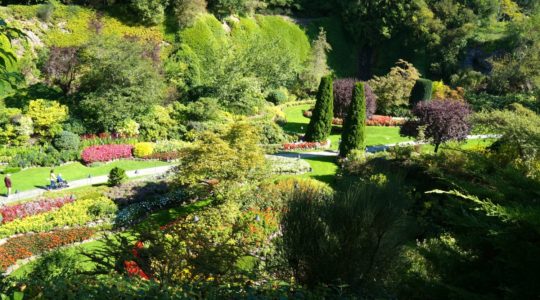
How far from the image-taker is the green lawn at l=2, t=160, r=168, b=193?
18.2m

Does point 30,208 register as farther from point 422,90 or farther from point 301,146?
point 422,90

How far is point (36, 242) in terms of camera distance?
1320 centimetres

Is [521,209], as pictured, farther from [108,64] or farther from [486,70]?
[486,70]

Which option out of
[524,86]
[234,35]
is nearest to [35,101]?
[234,35]

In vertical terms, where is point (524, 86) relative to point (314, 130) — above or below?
above

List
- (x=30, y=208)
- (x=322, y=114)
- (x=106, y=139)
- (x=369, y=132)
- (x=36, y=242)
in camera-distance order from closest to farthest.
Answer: (x=36, y=242) < (x=30, y=208) < (x=106, y=139) < (x=322, y=114) < (x=369, y=132)

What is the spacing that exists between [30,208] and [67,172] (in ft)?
14.8

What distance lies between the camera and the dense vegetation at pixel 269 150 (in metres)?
5.57

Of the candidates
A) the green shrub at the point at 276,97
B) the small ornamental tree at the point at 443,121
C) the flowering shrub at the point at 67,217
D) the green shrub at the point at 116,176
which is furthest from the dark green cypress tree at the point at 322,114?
the flowering shrub at the point at 67,217

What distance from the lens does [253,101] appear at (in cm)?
3023

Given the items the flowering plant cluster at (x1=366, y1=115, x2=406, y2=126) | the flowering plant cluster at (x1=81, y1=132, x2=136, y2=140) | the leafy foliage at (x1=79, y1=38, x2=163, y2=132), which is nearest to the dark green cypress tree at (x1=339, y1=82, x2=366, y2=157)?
the flowering plant cluster at (x1=366, y1=115, x2=406, y2=126)

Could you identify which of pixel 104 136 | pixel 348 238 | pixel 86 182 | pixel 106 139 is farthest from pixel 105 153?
pixel 348 238

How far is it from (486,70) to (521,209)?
41831 millimetres

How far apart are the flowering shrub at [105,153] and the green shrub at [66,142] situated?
783 millimetres
